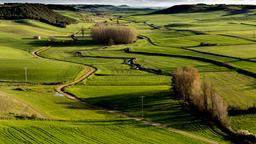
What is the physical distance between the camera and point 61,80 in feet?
298

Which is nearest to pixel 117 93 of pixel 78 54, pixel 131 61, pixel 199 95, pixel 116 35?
pixel 199 95

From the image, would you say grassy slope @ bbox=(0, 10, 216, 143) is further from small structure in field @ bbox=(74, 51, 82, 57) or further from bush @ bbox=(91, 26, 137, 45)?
bush @ bbox=(91, 26, 137, 45)

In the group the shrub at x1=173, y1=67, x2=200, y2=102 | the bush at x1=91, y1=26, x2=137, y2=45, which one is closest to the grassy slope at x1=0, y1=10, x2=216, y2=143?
the shrub at x1=173, y1=67, x2=200, y2=102

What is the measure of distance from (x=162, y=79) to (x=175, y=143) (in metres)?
41.8

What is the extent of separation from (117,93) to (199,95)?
1740 cm

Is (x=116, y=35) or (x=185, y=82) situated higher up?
(x=185, y=82)

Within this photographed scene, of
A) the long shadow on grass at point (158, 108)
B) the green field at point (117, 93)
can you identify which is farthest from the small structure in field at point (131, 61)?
the long shadow on grass at point (158, 108)

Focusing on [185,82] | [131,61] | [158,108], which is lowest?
[131,61]

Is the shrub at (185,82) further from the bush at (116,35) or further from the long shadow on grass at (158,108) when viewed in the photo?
the bush at (116,35)

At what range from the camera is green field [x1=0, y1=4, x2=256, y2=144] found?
5233 centimetres

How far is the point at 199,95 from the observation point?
66250 mm

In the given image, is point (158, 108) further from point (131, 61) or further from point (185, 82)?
point (131, 61)

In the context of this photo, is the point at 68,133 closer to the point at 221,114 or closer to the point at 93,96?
the point at 221,114

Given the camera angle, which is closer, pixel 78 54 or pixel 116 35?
pixel 78 54
